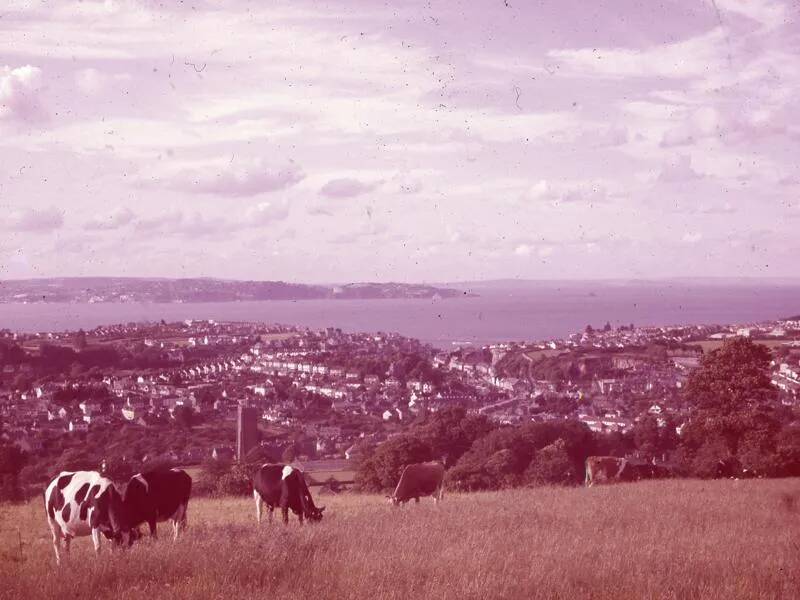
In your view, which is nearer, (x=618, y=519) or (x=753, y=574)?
(x=753, y=574)

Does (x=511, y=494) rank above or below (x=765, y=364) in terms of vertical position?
below

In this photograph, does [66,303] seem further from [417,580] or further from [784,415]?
[417,580]

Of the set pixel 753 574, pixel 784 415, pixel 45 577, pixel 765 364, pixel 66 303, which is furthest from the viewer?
pixel 66 303

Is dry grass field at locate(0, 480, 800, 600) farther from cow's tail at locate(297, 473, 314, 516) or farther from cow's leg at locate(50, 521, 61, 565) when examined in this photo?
cow's tail at locate(297, 473, 314, 516)

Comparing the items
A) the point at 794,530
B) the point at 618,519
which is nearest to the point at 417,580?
the point at 618,519

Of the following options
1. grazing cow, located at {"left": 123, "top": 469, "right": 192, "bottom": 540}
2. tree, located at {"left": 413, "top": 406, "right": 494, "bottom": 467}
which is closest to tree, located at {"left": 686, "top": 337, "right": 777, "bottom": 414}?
tree, located at {"left": 413, "top": 406, "right": 494, "bottom": 467}

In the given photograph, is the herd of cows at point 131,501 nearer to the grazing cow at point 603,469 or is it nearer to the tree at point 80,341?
the grazing cow at point 603,469

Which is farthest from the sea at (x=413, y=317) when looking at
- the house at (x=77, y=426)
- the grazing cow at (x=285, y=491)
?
the grazing cow at (x=285, y=491)
